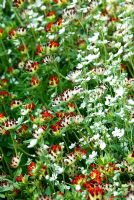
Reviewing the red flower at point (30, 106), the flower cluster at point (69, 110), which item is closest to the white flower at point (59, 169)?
the flower cluster at point (69, 110)

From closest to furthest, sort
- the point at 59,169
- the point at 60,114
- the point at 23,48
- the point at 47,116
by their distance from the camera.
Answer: the point at 59,169
the point at 47,116
the point at 60,114
the point at 23,48

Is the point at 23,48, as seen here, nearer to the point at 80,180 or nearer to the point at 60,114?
the point at 60,114

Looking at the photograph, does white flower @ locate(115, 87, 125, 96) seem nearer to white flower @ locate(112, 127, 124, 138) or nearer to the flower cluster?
the flower cluster

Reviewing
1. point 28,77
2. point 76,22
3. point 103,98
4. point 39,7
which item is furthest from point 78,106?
point 39,7

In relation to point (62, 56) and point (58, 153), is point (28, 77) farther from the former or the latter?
point (58, 153)

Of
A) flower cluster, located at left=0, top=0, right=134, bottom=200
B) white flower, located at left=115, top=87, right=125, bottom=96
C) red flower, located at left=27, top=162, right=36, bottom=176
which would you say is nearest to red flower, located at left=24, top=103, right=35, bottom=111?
flower cluster, located at left=0, top=0, right=134, bottom=200

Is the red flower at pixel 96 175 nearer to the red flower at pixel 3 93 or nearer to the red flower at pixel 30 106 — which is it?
the red flower at pixel 30 106

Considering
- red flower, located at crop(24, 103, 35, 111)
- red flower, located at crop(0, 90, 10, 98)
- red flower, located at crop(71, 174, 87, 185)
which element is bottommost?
red flower, located at crop(71, 174, 87, 185)

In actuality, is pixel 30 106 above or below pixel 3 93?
below

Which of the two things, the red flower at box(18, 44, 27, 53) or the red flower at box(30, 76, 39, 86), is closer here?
the red flower at box(30, 76, 39, 86)

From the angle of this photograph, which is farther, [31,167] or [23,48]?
[23,48]

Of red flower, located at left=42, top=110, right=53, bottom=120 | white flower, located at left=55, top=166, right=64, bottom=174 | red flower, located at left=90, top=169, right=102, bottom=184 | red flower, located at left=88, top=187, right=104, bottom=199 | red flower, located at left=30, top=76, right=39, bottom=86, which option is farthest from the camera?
red flower, located at left=30, top=76, right=39, bottom=86

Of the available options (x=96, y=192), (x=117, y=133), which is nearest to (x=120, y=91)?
(x=117, y=133)
